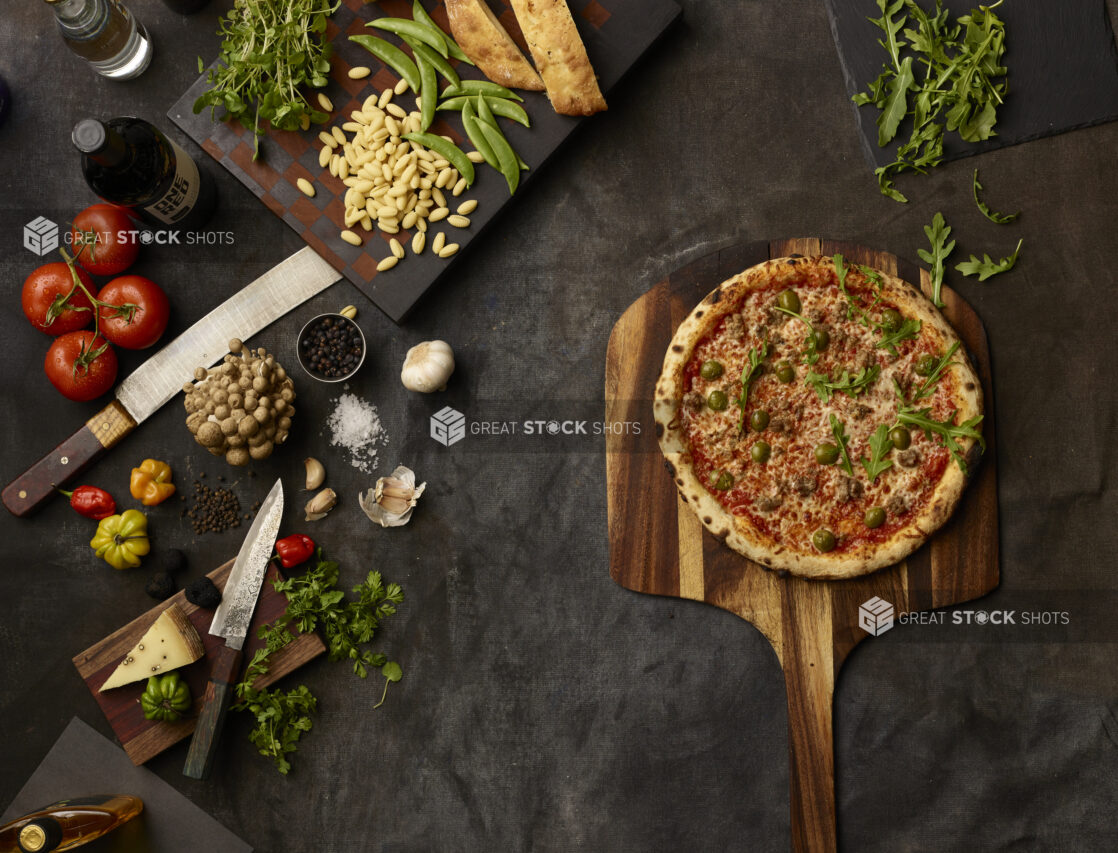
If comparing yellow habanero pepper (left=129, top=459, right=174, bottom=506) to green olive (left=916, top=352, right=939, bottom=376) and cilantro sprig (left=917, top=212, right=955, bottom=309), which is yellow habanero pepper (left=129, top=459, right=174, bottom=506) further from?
cilantro sprig (left=917, top=212, right=955, bottom=309)

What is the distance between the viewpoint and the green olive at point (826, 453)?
12.9 ft

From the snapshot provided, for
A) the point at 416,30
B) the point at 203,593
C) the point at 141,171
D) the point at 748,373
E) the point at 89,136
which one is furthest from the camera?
the point at 416,30

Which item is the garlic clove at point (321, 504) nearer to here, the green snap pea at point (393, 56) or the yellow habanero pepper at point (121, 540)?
the yellow habanero pepper at point (121, 540)

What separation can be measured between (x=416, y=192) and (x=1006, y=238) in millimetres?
3026

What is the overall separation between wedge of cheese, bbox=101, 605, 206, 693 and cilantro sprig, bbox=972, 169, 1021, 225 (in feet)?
14.8

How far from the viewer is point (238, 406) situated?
3.96m

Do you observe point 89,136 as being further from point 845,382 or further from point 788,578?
point 788,578

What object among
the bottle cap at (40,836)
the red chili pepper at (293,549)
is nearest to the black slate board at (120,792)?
the bottle cap at (40,836)

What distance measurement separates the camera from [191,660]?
13.3 feet

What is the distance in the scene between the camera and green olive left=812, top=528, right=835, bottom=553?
3896 millimetres

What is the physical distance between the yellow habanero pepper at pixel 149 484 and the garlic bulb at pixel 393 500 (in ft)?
3.36

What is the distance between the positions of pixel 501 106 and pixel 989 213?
100 inches

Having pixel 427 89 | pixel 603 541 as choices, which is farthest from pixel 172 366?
pixel 603 541

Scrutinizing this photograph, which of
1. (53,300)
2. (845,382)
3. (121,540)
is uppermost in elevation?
(53,300)
